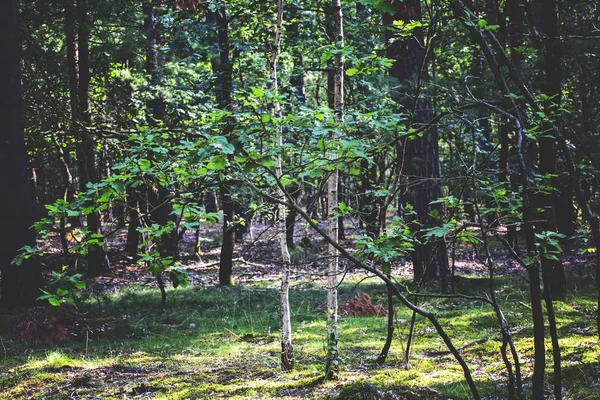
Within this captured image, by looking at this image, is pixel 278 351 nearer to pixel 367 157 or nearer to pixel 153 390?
pixel 153 390

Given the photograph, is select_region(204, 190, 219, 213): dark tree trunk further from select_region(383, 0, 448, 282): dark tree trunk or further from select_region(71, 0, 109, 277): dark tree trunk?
select_region(383, 0, 448, 282): dark tree trunk

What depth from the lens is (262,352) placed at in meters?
7.26

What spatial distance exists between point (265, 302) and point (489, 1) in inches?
368

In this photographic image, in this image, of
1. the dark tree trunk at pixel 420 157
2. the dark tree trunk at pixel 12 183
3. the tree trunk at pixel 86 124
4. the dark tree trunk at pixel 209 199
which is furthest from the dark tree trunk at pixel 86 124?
the dark tree trunk at pixel 420 157

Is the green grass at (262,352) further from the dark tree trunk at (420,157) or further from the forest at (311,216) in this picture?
the dark tree trunk at (420,157)

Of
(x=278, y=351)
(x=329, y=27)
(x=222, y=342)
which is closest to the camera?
(x=278, y=351)

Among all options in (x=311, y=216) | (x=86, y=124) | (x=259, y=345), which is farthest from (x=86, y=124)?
(x=311, y=216)

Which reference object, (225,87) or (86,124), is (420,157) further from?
(86,124)

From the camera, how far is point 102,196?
3.03 meters

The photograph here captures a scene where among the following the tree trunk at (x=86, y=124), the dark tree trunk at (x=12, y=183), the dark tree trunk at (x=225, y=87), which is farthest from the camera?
the dark tree trunk at (x=225, y=87)

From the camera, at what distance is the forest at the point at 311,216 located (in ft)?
11.0

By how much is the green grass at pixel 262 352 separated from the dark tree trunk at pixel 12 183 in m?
0.84

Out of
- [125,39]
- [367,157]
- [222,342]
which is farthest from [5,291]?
[367,157]

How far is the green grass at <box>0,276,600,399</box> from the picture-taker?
517cm
